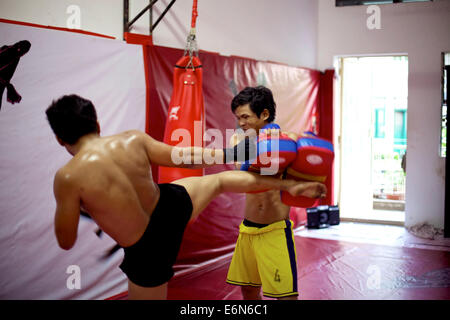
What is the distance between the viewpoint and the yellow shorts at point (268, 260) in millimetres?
2084

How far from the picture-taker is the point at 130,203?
1.55 meters

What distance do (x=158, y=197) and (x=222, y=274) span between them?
7.09 ft

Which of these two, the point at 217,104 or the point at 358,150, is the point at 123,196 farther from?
the point at 358,150

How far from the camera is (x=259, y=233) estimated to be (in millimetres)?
2217

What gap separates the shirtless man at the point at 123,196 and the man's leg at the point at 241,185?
6 centimetres

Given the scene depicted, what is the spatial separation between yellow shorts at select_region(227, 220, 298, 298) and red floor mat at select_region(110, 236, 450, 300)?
92 centimetres

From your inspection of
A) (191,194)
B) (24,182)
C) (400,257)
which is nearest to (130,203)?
(191,194)

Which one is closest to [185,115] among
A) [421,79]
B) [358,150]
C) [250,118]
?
[250,118]

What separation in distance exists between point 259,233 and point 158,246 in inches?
28.5

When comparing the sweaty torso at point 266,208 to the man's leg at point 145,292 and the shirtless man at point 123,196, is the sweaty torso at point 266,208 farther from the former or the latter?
the man's leg at point 145,292

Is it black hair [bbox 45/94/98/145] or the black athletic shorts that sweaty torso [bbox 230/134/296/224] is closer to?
the black athletic shorts

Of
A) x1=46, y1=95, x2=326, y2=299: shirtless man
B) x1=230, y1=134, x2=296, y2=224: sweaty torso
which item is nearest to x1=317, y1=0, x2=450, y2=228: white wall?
x1=230, y1=134, x2=296, y2=224: sweaty torso
